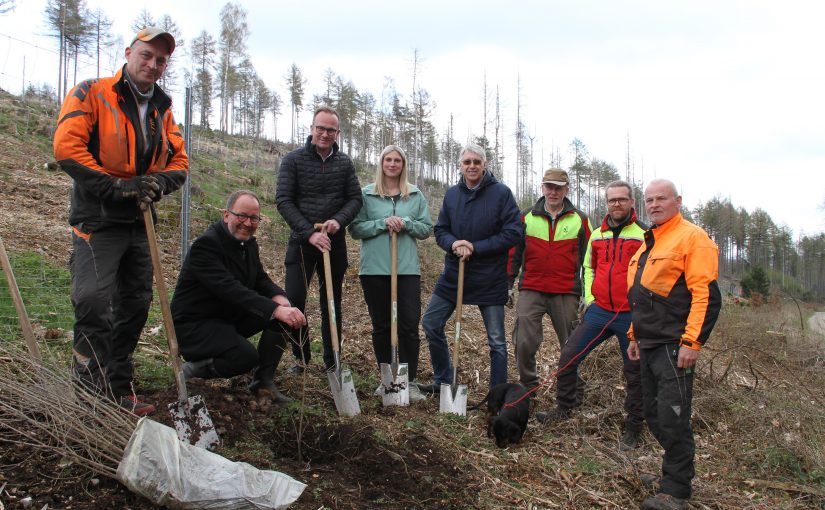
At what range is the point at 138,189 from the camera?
3076 millimetres

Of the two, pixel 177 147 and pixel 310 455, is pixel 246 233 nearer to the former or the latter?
pixel 177 147

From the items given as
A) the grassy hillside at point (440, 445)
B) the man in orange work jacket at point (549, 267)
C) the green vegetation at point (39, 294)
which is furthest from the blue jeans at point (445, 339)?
the green vegetation at point (39, 294)

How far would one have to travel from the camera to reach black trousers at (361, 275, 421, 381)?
470 centimetres

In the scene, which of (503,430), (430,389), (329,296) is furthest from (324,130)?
(503,430)

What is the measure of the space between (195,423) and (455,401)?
216cm

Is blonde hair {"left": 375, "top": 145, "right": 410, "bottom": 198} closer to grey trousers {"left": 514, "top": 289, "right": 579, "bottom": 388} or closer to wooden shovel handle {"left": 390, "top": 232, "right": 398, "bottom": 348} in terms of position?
wooden shovel handle {"left": 390, "top": 232, "right": 398, "bottom": 348}

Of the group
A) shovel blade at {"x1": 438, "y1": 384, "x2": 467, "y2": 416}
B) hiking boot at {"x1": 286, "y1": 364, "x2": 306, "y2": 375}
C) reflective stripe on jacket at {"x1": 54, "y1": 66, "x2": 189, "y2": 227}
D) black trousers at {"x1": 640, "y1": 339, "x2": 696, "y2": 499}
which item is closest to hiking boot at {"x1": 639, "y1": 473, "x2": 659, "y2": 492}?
black trousers at {"x1": 640, "y1": 339, "x2": 696, "y2": 499}

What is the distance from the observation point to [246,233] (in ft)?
12.6

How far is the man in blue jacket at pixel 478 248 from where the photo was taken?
464cm

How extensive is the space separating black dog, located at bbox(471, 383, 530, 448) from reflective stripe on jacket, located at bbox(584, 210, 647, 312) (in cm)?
106

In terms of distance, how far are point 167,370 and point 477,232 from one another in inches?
113

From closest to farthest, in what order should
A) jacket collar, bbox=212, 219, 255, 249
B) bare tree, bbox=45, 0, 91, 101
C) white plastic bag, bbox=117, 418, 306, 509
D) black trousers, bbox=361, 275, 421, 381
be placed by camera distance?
1. white plastic bag, bbox=117, 418, 306, 509
2. jacket collar, bbox=212, 219, 255, 249
3. black trousers, bbox=361, 275, 421, 381
4. bare tree, bbox=45, 0, 91, 101

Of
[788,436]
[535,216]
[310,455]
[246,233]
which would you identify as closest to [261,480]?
[310,455]

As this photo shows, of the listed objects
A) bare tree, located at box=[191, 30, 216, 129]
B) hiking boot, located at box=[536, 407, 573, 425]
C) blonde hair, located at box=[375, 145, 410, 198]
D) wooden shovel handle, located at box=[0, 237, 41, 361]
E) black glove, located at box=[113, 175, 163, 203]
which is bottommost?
hiking boot, located at box=[536, 407, 573, 425]
